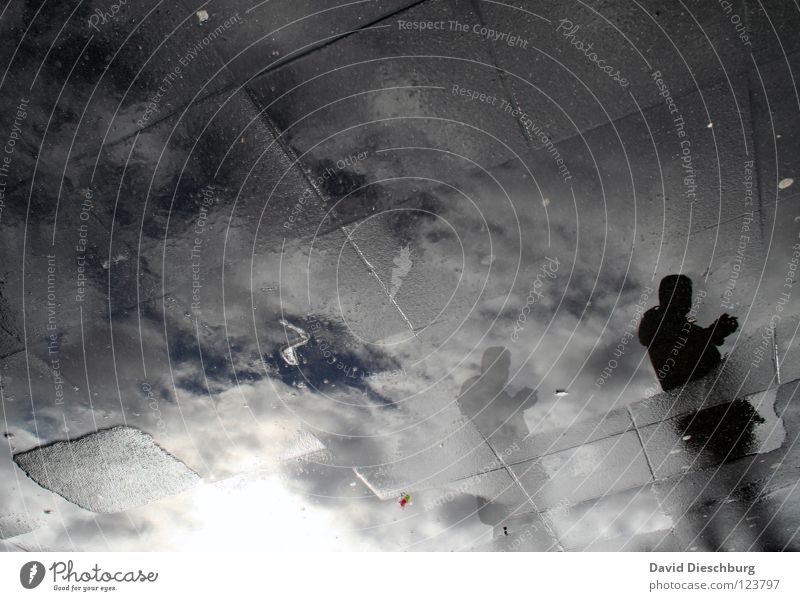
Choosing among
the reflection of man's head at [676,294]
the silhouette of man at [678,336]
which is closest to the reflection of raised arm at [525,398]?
the silhouette of man at [678,336]

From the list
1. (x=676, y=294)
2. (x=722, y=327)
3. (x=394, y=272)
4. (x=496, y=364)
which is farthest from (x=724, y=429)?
(x=394, y=272)

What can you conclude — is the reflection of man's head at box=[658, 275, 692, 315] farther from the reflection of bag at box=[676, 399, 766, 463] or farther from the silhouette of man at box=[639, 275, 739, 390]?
the reflection of bag at box=[676, 399, 766, 463]

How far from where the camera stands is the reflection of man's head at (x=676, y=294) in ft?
8.30

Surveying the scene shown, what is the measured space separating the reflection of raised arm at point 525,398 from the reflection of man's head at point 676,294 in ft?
3.14

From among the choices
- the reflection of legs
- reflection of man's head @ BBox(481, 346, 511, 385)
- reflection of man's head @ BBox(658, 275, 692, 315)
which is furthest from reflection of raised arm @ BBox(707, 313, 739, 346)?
the reflection of legs

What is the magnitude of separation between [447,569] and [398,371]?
50.6 inches

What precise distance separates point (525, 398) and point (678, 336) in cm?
102

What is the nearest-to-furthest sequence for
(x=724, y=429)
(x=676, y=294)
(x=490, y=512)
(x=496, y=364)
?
(x=676, y=294) → (x=496, y=364) → (x=724, y=429) → (x=490, y=512)

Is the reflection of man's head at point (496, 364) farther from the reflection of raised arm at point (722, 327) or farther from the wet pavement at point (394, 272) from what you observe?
the reflection of raised arm at point (722, 327)

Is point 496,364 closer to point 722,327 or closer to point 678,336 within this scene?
point 678,336

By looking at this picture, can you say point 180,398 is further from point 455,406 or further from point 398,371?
point 455,406

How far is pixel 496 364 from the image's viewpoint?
272 cm

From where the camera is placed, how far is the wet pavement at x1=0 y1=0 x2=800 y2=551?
2.23 metres

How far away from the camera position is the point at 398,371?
2.75 metres
